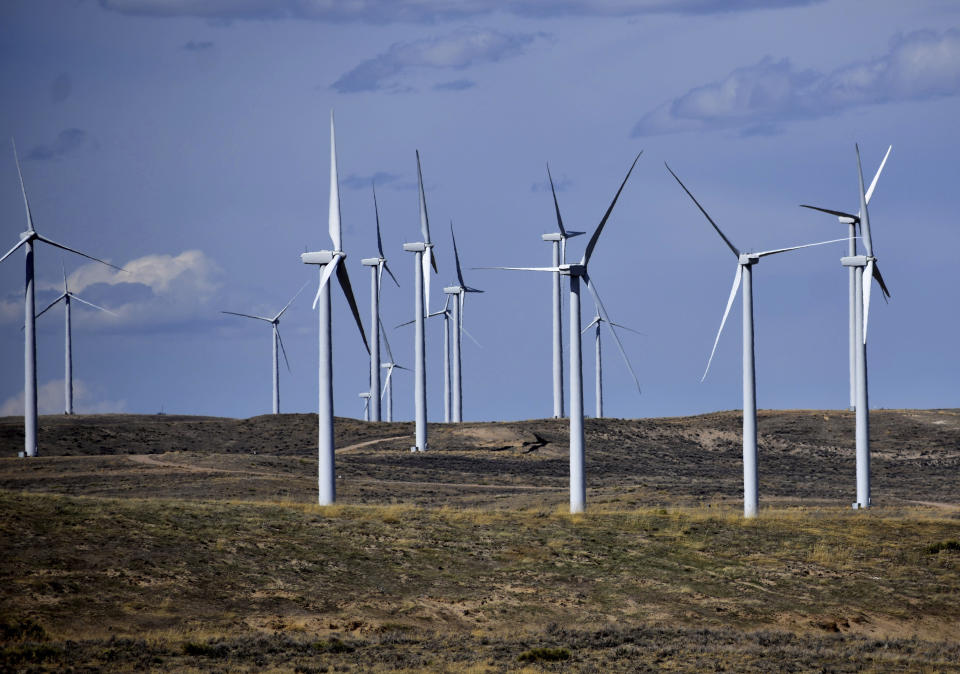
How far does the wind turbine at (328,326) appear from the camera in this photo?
203ft

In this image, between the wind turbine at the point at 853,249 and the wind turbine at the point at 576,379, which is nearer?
the wind turbine at the point at 576,379

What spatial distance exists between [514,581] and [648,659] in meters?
11.8

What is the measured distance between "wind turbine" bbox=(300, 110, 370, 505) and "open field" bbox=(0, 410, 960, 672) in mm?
4010

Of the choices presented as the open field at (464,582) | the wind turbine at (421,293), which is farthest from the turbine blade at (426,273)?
the open field at (464,582)

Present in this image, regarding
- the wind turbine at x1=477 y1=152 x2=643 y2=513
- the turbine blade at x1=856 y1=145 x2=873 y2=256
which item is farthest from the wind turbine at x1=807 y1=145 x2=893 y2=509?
the wind turbine at x1=477 y1=152 x2=643 y2=513

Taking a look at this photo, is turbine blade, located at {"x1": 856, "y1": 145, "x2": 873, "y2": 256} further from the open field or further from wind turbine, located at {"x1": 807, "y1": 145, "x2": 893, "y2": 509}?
the open field

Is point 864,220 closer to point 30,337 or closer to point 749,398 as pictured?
point 749,398

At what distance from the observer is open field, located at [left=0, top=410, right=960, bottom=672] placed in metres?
37.5

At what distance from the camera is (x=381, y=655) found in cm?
3700

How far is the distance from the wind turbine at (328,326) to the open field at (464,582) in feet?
13.2

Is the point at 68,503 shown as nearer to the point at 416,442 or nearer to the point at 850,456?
the point at 416,442

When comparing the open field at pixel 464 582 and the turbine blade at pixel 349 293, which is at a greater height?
the turbine blade at pixel 349 293

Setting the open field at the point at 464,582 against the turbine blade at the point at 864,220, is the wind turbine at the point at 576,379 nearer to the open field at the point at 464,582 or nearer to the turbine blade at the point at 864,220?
the open field at the point at 464,582

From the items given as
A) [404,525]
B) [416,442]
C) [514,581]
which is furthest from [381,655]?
[416,442]
